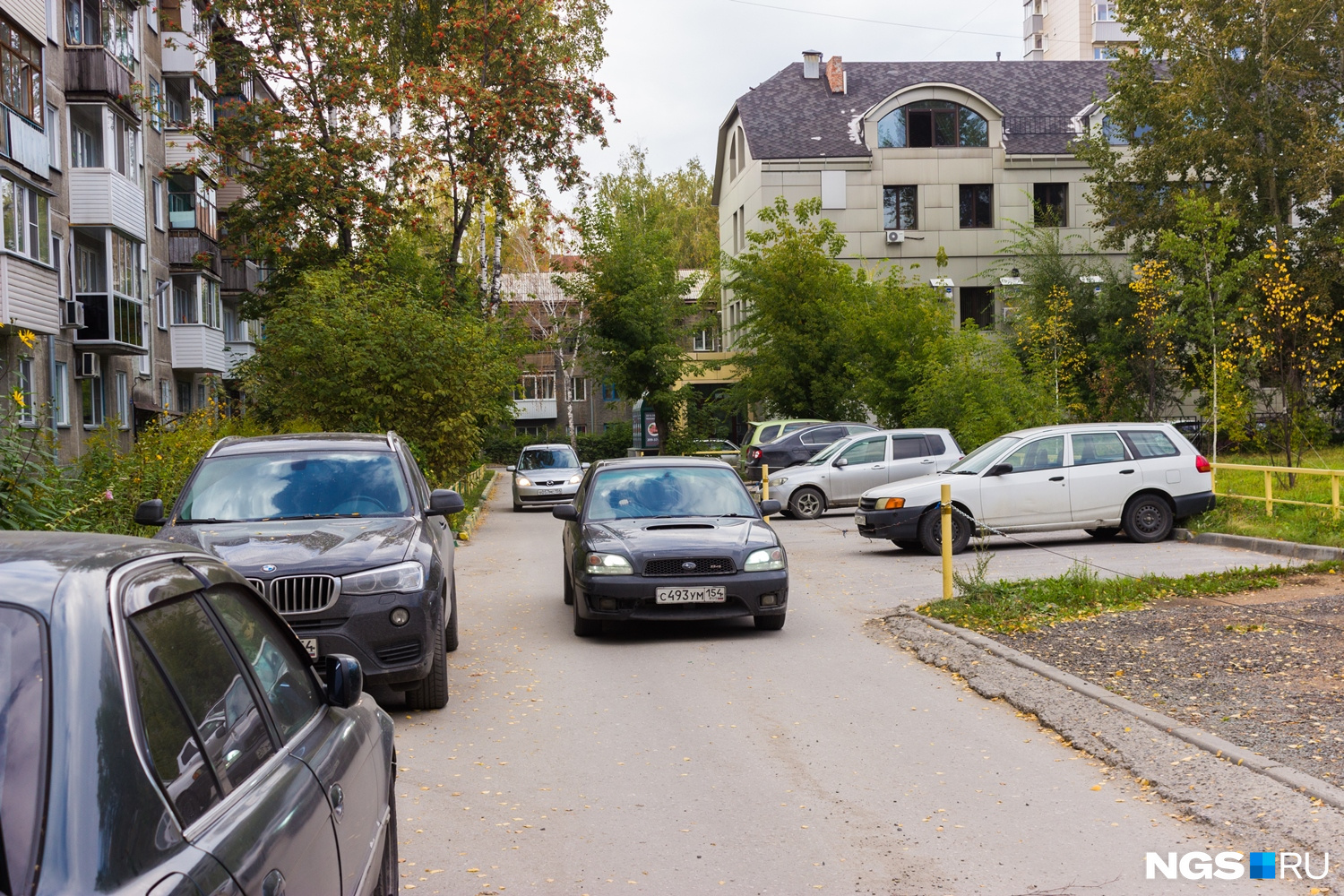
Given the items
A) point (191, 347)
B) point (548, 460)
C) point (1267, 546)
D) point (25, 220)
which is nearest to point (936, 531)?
point (1267, 546)

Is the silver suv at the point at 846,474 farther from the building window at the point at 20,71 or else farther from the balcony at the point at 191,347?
the balcony at the point at 191,347

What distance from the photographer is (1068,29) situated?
7969 centimetres

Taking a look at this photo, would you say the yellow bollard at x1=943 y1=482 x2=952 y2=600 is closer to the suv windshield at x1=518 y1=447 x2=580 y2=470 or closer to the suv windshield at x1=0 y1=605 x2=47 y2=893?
the suv windshield at x1=0 y1=605 x2=47 y2=893

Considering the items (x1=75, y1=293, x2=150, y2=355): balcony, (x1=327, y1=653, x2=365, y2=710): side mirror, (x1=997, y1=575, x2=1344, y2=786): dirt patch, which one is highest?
(x1=75, y1=293, x2=150, y2=355): balcony

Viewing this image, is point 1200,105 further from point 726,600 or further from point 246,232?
point 726,600

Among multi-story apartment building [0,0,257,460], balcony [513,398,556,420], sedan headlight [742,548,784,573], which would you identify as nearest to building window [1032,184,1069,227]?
multi-story apartment building [0,0,257,460]

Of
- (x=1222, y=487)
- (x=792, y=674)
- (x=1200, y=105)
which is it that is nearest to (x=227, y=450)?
(x=792, y=674)

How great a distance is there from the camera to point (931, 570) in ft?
52.5

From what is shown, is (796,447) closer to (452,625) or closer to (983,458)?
→ (983,458)

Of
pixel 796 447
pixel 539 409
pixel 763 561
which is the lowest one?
pixel 763 561

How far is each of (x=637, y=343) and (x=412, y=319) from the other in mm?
27149

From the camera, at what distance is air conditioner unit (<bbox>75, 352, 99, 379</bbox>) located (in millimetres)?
32094

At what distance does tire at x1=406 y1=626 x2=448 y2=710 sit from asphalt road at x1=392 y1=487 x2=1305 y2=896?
10cm

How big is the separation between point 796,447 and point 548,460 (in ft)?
21.7
